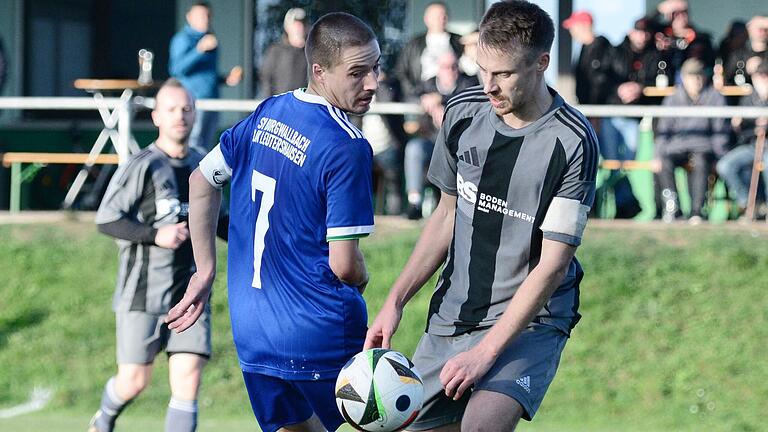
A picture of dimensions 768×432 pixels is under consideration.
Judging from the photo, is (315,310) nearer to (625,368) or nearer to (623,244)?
(625,368)

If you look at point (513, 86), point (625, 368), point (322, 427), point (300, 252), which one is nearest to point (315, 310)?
point (300, 252)

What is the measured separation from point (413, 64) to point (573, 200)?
303 inches

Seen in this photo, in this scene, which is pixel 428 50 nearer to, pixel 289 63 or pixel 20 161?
pixel 289 63

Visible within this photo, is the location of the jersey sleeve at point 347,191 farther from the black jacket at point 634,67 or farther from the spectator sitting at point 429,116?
the black jacket at point 634,67

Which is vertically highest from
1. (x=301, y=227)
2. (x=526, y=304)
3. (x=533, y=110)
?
(x=533, y=110)

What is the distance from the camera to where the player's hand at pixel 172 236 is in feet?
23.5

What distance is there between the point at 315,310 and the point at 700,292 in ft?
22.6

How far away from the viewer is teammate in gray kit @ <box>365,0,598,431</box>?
4.67 metres

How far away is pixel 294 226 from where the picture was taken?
491cm

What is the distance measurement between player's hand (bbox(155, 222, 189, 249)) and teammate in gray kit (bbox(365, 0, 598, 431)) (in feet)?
7.65

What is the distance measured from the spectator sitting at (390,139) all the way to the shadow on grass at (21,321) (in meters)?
3.31

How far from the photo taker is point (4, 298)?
12.0 meters

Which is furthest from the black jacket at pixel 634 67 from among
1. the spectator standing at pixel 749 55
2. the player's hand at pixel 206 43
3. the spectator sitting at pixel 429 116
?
the player's hand at pixel 206 43

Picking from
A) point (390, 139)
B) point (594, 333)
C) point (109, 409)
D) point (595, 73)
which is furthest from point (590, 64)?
point (109, 409)
